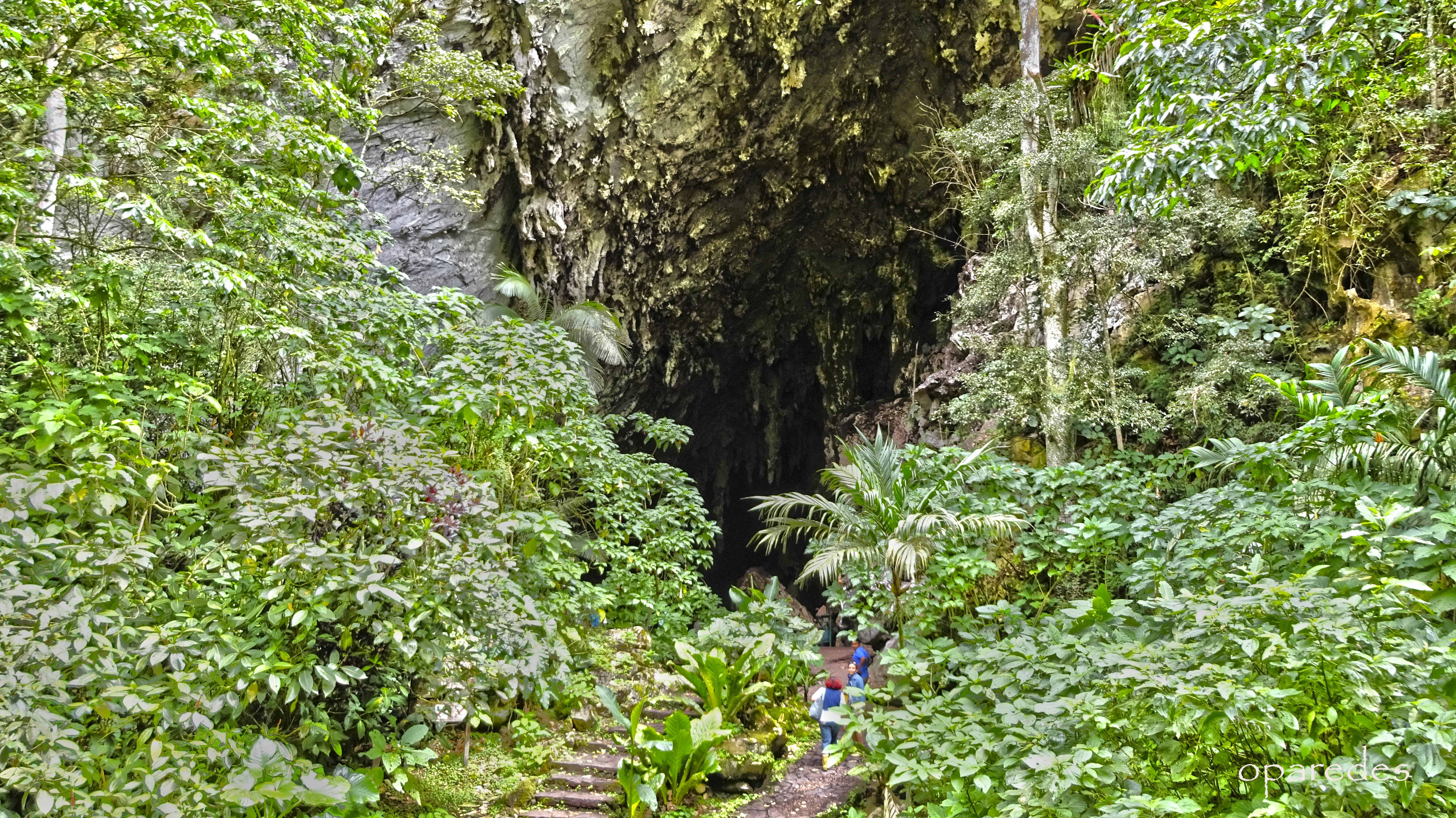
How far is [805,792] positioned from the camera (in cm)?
478

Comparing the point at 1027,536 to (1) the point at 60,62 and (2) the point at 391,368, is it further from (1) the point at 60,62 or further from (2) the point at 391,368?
(1) the point at 60,62

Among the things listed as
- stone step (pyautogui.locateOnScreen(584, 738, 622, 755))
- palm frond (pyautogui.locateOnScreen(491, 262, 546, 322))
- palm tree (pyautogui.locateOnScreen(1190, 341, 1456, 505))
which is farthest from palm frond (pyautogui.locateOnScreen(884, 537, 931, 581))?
palm frond (pyautogui.locateOnScreen(491, 262, 546, 322))

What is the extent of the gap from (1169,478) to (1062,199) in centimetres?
253

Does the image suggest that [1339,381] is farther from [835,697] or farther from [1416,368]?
[835,697]

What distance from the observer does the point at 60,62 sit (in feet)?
9.78

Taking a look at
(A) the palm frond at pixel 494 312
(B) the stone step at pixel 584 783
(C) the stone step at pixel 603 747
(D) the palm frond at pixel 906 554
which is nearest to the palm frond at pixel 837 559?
(D) the palm frond at pixel 906 554

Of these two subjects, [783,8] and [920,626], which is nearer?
[920,626]

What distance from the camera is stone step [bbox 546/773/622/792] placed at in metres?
4.51

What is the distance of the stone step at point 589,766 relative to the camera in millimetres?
4688

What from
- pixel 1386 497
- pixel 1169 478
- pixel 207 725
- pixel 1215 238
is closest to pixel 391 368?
pixel 207 725

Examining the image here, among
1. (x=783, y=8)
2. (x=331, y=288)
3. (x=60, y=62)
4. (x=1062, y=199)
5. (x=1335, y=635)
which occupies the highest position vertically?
(x=783, y=8)

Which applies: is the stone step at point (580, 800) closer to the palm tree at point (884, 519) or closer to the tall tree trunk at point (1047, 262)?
the palm tree at point (884, 519)

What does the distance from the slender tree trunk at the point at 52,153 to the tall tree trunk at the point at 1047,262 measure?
5799 mm

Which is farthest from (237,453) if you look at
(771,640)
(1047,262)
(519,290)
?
(1047,262)
